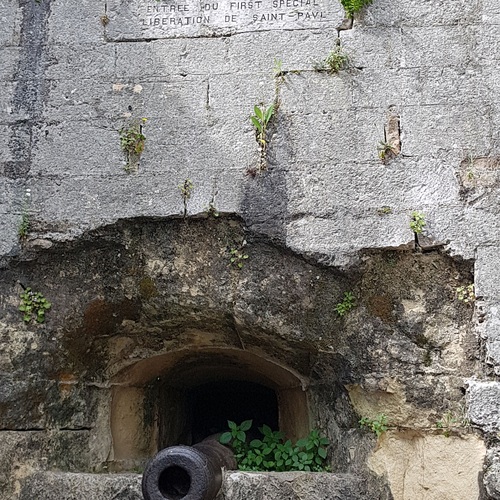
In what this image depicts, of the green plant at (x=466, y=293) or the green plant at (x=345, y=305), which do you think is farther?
the green plant at (x=345, y=305)

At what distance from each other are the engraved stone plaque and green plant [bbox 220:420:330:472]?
7.28 ft

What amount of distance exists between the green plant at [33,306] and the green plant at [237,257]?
3.11ft

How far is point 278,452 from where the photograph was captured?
372 centimetres

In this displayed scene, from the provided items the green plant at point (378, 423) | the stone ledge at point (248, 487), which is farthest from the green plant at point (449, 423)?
the stone ledge at point (248, 487)

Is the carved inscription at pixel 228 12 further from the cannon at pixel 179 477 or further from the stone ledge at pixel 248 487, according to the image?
the stone ledge at pixel 248 487

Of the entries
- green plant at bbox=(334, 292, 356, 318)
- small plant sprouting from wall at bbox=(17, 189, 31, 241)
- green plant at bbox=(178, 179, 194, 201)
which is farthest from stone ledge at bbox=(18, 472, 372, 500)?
green plant at bbox=(178, 179, 194, 201)

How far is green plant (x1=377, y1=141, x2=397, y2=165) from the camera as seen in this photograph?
3.28 m

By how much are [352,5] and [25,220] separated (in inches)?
79.8

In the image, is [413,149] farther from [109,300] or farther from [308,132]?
[109,300]

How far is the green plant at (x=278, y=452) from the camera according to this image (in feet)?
11.6

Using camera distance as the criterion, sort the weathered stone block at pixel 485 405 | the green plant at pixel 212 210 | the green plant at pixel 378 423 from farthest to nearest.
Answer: the green plant at pixel 212 210 → the green plant at pixel 378 423 → the weathered stone block at pixel 485 405

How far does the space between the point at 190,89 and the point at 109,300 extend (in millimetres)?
1173

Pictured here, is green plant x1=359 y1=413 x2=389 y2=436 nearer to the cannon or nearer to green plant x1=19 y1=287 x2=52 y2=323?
the cannon

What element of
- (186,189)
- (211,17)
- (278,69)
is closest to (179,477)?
(186,189)
